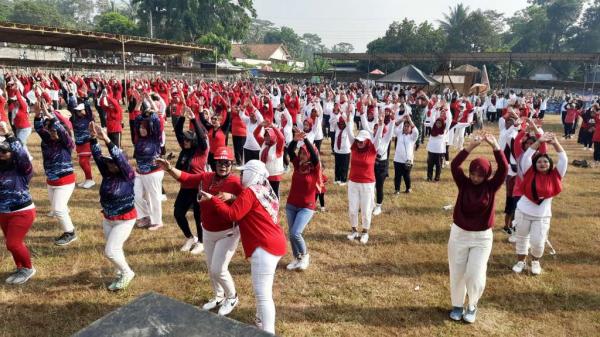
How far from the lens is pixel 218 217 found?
414 cm

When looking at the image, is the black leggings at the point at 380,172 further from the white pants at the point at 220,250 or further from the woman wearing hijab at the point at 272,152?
the white pants at the point at 220,250

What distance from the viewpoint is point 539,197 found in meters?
5.29

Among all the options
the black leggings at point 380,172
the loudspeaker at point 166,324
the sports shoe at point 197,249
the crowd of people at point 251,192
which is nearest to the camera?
the loudspeaker at point 166,324

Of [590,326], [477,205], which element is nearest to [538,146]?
[477,205]

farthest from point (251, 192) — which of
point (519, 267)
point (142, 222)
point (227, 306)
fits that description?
point (519, 267)

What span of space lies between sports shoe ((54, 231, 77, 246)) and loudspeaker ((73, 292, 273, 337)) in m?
5.11

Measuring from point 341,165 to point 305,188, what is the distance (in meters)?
4.65

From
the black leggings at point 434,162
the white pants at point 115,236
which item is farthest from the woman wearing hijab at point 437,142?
the white pants at point 115,236

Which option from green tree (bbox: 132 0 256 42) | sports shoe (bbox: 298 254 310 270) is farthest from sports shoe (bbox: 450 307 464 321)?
green tree (bbox: 132 0 256 42)

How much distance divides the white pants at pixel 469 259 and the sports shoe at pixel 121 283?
3800mm

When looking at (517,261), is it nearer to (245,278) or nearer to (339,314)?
(339,314)

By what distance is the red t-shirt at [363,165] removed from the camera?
249 inches

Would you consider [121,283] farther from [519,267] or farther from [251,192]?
[519,267]

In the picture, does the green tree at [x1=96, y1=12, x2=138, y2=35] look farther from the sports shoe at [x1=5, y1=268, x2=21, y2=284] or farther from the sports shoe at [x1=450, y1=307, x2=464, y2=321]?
the sports shoe at [x1=450, y1=307, x2=464, y2=321]
